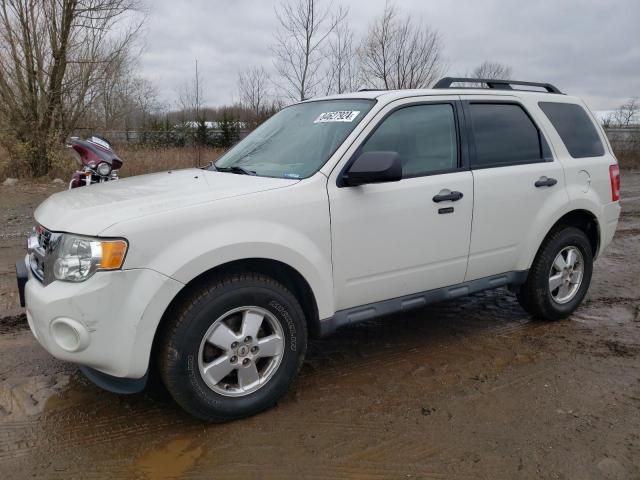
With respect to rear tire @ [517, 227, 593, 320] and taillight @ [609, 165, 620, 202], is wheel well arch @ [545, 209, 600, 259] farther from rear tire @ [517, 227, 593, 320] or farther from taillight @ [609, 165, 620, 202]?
taillight @ [609, 165, 620, 202]

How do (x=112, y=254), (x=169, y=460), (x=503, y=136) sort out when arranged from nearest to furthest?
(x=112, y=254) < (x=169, y=460) < (x=503, y=136)

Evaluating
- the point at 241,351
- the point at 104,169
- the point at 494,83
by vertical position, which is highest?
the point at 494,83

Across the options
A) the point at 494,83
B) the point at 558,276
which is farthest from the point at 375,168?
the point at 558,276

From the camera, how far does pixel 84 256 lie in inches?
101

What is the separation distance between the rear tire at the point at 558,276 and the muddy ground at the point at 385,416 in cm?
20

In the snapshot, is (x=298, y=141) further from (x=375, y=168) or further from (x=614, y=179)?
(x=614, y=179)

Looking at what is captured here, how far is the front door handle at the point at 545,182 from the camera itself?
411 centimetres

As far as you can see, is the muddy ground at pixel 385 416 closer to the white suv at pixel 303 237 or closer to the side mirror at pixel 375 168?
the white suv at pixel 303 237

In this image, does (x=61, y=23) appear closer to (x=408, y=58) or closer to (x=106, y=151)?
(x=106, y=151)

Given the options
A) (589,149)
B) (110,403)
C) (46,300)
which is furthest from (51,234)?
(589,149)

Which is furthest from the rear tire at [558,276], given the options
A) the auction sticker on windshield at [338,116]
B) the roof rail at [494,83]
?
the auction sticker on windshield at [338,116]

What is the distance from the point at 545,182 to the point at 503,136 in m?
0.49

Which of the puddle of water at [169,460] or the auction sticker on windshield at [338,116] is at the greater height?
the auction sticker on windshield at [338,116]

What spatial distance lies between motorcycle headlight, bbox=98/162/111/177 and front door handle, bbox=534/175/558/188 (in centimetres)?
403
